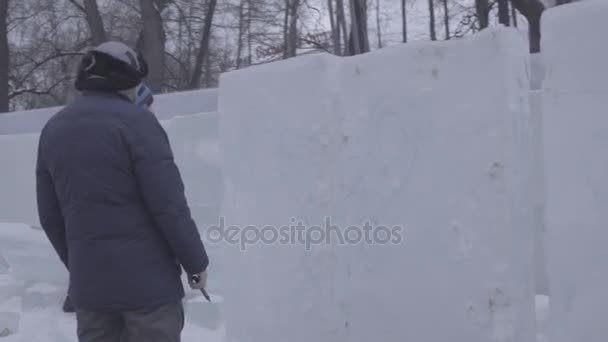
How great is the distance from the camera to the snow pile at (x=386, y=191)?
116 inches

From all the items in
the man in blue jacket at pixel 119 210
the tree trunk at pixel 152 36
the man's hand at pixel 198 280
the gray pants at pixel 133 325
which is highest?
the tree trunk at pixel 152 36

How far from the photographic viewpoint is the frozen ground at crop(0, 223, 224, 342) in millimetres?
4711

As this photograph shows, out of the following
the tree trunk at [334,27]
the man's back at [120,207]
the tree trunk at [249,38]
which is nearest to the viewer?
the man's back at [120,207]

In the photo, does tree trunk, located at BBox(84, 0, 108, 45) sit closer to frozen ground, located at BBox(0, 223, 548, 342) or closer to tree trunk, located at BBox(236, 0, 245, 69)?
tree trunk, located at BBox(236, 0, 245, 69)

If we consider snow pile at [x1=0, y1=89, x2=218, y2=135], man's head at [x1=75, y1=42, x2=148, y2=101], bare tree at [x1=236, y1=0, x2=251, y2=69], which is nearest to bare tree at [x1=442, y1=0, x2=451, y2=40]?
bare tree at [x1=236, y1=0, x2=251, y2=69]

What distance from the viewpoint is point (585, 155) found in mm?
2727

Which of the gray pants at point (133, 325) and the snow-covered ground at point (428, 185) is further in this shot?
the snow-covered ground at point (428, 185)

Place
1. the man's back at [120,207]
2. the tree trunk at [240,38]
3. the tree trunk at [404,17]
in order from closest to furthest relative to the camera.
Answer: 1. the man's back at [120,207]
2. the tree trunk at [240,38]
3. the tree trunk at [404,17]

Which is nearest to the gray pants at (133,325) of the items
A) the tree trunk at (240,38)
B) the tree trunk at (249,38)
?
the tree trunk at (240,38)

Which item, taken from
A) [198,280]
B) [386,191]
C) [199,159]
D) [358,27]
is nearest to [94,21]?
[358,27]

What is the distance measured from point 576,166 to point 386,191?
854 mm

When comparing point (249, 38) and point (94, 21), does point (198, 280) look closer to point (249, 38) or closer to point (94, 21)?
point (94, 21)

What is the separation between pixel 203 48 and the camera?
830 inches

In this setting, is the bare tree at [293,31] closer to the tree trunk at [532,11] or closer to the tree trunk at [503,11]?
the tree trunk at [503,11]
